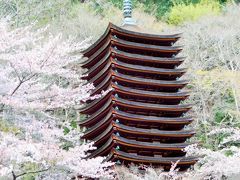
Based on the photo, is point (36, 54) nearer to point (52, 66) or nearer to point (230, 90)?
point (52, 66)

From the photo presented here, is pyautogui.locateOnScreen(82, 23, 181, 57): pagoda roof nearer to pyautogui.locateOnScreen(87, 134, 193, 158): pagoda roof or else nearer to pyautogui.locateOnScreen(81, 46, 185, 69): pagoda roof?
pyautogui.locateOnScreen(81, 46, 185, 69): pagoda roof

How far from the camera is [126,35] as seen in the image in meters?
15.6

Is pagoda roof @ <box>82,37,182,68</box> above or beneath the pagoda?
above

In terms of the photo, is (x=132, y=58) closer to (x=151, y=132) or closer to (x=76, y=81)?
(x=151, y=132)

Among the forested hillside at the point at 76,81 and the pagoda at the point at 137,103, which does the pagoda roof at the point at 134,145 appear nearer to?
the pagoda at the point at 137,103

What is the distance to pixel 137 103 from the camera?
48.2ft

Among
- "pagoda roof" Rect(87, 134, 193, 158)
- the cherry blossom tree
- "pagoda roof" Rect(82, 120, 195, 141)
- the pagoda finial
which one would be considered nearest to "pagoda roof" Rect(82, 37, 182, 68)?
the pagoda finial

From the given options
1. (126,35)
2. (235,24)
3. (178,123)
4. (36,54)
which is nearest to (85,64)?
(126,35)

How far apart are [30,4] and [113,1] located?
7656 mm

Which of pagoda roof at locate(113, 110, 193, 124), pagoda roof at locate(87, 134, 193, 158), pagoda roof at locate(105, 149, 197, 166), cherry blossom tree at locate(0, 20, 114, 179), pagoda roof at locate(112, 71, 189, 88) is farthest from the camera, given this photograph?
pagoda roof at locate(112, 71, 189, 88)

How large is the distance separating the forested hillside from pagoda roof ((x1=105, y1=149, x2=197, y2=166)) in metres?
0.36

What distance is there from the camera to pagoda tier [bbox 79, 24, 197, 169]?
14.3 meters

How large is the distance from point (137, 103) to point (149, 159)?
1780 mm

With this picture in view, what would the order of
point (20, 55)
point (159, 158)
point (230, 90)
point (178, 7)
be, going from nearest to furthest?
point (20, 55), point (159, 158), point (230, 90), point (178, 7)
